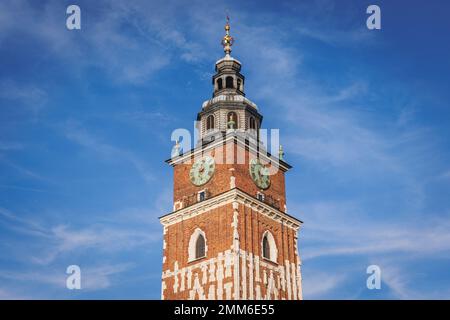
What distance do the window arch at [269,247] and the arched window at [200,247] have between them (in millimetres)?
4525

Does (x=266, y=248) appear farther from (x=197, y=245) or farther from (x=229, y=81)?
(x=229, y=81)

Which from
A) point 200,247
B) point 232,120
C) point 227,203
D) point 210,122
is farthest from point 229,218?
point 210,122

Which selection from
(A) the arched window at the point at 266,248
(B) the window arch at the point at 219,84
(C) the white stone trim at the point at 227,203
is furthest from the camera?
(B) the window arch at the point at 219,84

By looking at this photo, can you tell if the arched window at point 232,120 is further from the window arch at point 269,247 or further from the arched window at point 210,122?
the window arch at point 269,247

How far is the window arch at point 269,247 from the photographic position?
160 feet

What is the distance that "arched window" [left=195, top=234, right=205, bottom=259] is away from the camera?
47600 millimetres

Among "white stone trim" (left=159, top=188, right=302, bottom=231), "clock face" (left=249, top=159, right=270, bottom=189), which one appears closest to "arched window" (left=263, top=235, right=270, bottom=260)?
"white stone trim" (left=159, top=188, right=302, bottom=231)

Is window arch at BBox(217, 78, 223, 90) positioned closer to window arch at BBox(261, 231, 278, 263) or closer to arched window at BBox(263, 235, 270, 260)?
window arch at BBox(261, 231, 278, 263)

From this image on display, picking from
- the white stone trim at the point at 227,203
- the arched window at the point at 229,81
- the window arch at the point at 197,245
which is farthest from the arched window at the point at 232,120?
the window arch at the point at 197,245
